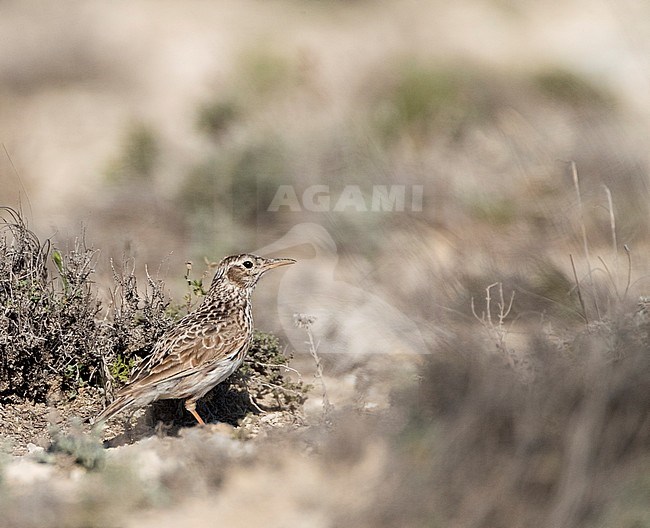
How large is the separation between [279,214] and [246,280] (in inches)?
173

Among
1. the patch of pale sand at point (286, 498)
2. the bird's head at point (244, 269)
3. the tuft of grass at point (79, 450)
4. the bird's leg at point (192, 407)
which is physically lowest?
the bird's leg at point (192, 407)

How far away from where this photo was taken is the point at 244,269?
693 cm

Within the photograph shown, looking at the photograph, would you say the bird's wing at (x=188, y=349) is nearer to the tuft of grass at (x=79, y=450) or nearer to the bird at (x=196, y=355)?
the bird at (x=196, y=355)

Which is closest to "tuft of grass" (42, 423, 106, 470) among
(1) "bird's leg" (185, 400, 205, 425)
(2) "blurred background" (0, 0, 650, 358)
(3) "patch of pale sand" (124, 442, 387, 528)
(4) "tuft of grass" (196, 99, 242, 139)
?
(1) "bird's leg" (185, 400, 205, 425)

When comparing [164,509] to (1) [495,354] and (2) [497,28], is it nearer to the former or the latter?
(1) [495,354]

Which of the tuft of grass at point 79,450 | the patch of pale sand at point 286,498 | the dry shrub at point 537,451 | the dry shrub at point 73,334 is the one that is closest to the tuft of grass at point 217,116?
the dry shrub at point 73,334

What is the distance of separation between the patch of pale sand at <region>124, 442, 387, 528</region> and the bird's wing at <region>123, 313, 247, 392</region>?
115 centimetres

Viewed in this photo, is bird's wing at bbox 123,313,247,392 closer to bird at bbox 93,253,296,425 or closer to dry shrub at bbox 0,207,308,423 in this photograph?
bird at bbox 93,253,296,425

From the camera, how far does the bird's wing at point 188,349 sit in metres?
6.32

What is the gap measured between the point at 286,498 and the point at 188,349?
1.61 metres

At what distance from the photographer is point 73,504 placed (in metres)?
5.07

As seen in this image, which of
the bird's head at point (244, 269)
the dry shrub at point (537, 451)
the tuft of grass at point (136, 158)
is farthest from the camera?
the tuft of grass at point (136, 158)

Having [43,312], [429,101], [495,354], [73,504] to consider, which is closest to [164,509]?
[73,504]

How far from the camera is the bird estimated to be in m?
6.28
